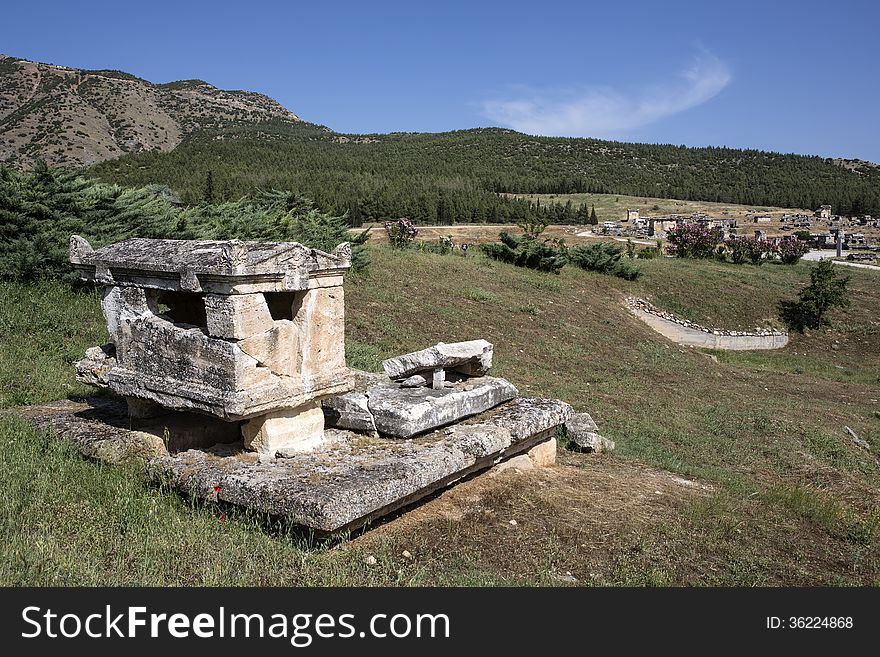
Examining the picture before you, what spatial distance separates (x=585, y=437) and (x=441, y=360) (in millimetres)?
2187

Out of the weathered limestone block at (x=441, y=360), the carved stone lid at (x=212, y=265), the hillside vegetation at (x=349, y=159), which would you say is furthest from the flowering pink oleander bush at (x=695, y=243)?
the carved stone lid at (x=212, y=265)

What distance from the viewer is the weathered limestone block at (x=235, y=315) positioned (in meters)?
4.47

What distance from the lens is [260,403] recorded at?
461cm

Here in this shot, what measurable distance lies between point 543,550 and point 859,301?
90.4ft

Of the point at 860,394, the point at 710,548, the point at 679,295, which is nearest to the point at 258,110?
the point at 679,295

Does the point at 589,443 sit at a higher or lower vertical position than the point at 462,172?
lower

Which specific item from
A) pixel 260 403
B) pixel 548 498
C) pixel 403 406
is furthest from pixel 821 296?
pixel 260 403

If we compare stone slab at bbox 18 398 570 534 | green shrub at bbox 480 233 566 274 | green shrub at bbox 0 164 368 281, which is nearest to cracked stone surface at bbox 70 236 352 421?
stone slab at bbox 18 398 570 534

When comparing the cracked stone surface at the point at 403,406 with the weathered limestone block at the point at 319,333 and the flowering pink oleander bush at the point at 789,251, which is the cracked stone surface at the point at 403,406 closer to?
the weathered limestone block at the point at 319,333

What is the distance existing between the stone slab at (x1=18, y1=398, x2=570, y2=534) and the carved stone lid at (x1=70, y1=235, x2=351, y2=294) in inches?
47.7

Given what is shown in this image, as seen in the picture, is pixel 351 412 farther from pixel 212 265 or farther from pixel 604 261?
pixel 604 261

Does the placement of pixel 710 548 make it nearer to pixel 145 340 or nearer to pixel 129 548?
pixel 129 548

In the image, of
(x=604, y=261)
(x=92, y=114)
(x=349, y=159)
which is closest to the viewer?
(x=604, y=261)

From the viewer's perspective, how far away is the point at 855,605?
11.9ft
